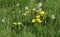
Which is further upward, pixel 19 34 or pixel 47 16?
pixel 47 16

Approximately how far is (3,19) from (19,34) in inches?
18.7

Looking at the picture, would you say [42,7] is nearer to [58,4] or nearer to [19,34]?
[58,4]

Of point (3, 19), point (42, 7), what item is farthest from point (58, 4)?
point (3, 19)

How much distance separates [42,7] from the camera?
3.71 m

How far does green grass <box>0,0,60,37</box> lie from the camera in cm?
331

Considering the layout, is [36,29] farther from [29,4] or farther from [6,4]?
[6,4]

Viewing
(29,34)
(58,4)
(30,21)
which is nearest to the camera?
(29,34)

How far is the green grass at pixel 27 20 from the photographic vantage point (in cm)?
331

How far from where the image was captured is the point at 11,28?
11.4 ft

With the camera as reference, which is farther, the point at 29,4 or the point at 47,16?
the point at 29,4

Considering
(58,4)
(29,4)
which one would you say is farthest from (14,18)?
(58,4)

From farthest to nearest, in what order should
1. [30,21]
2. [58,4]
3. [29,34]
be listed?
[58,4] → [30,21] → [29,34]

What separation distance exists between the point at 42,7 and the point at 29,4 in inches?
10.3

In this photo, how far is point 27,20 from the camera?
352cm
